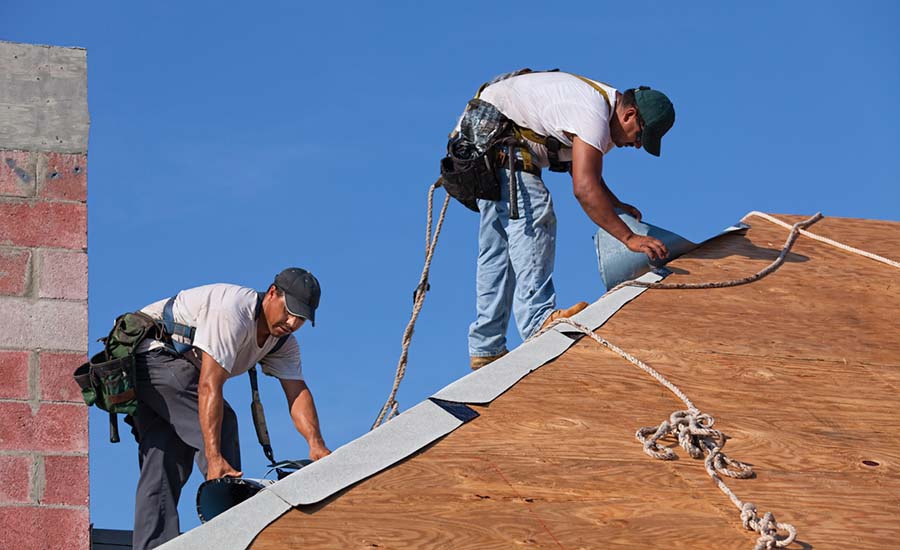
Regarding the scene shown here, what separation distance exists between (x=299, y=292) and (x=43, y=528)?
1.54 m

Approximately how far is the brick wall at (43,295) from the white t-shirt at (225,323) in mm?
607

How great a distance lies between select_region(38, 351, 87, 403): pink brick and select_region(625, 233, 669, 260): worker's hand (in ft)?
8.06

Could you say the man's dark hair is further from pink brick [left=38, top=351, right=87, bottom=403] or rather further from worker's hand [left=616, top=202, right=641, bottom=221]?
pink brick [left=38, top=351, right=87, bottom=403]

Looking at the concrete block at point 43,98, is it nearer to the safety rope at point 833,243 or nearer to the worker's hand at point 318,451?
the worker's hand at point 318,451

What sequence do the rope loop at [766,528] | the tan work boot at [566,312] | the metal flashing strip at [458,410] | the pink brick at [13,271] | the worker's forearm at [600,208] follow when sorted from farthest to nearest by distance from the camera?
the pink brick at [13,271]
the worker's forearm at [600,208]
the tan work boot at [566,312]
the metal flashing strip at [458,410]
the rope loop at [766,528]

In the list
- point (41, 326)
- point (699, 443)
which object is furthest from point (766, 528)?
point (41, 326)

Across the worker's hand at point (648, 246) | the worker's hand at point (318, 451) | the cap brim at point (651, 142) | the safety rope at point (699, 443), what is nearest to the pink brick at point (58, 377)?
the worker's hand at point (318, 451)

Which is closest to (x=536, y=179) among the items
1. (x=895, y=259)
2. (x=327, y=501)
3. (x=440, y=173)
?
(x=440, y=173)

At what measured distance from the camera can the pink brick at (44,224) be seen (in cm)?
592

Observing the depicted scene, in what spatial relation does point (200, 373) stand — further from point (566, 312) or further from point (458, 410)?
point (458, 410)

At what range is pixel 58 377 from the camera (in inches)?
229

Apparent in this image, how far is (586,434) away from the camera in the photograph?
3.83 m

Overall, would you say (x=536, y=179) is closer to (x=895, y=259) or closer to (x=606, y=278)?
(x=606, y=278)

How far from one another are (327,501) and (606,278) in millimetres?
2293
